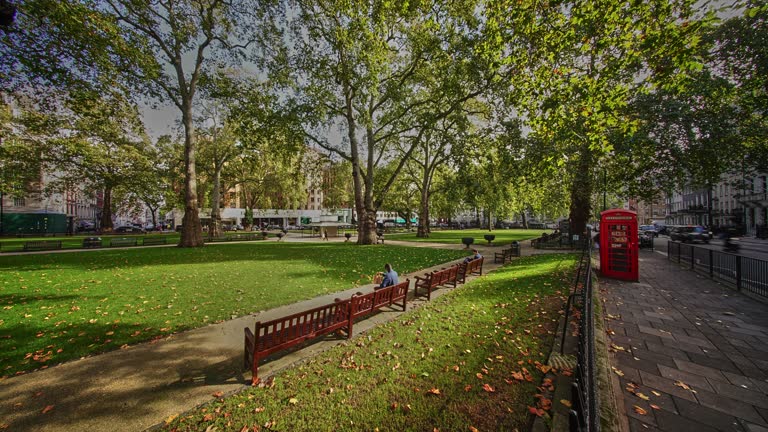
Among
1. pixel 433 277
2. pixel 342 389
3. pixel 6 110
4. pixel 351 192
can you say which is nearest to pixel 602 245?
pixel 433 277

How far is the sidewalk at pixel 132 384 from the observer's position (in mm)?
3129

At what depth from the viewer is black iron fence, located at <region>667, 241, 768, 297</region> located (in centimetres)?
806

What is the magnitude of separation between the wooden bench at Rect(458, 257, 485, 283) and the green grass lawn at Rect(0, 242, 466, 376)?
2574 mm

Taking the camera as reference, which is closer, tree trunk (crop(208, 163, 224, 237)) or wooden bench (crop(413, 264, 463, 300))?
wooden bench (crop(413, 264, 463, 300))

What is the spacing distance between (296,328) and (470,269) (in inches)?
325

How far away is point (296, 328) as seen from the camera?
452 cm

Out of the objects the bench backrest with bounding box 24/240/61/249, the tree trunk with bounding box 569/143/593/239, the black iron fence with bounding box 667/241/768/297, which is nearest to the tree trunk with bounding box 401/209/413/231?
the tree trunk with bounding box 569/143/593/239

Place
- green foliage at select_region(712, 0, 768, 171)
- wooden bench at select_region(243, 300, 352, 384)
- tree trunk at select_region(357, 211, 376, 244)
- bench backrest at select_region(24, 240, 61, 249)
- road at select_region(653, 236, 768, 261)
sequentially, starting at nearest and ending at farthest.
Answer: wooden bench at select_region(243, 300, 352, 384)
green foliage at select_region(712, 0, 768, 171)
road at select_region(653, 236, 768, 261)
bench backrest at select_region(24, 240, 61, 249)
tree trunk at select_region(357, 211, 376, 244)

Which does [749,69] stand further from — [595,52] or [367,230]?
[367,230]

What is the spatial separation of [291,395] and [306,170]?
2240 centimetres

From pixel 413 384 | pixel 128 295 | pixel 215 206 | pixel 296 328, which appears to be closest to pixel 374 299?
pixel 296 328

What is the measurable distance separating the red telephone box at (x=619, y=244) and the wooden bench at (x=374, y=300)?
9245 mm

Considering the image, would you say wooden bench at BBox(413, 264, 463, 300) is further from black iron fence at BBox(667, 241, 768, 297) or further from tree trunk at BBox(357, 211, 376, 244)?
tree trunk at BBox(357, 211, 376, 244)

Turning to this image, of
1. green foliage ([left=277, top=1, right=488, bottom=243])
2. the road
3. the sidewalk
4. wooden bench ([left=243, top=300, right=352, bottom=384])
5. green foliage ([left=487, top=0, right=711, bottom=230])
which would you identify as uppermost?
green foliage ([left=277, top=1, right=488, bottom=243])
